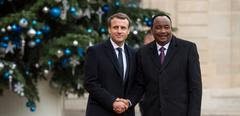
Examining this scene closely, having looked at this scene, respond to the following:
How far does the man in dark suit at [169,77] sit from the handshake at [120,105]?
10cm

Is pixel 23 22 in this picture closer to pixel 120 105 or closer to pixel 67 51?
pixel 67 51

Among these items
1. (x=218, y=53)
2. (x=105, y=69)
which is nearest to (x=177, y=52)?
(x=105, y=69)

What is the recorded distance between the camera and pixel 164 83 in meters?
4.21

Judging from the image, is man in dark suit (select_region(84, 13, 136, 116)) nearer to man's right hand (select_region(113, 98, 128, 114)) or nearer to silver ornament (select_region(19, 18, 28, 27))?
man's right hand (select_region(113, 98, 128, 114))

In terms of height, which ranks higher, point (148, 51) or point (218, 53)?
point (148, 51)

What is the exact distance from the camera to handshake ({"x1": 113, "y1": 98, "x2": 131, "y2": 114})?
418 centimetres

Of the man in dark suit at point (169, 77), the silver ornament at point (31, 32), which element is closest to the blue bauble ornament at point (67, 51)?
the silver ornament at point (31, 32)

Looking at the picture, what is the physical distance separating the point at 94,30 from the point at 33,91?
3.88ft

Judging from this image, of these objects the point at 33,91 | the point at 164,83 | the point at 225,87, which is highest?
the point at 164,83

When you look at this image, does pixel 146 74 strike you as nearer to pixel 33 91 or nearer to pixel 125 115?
pixel 125 115

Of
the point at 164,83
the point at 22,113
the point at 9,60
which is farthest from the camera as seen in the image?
the point at 22,113

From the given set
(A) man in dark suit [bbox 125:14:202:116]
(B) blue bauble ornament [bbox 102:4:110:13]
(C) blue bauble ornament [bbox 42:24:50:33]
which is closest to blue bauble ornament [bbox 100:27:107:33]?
(B) blue bauble ornament [bbox 102:4:110:13]

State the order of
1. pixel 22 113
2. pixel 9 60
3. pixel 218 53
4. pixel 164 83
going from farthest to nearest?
pixel 218 53 → pixel 22 113 → pixel 9 60 → pixel 164 83

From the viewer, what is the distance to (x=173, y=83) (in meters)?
4.22
